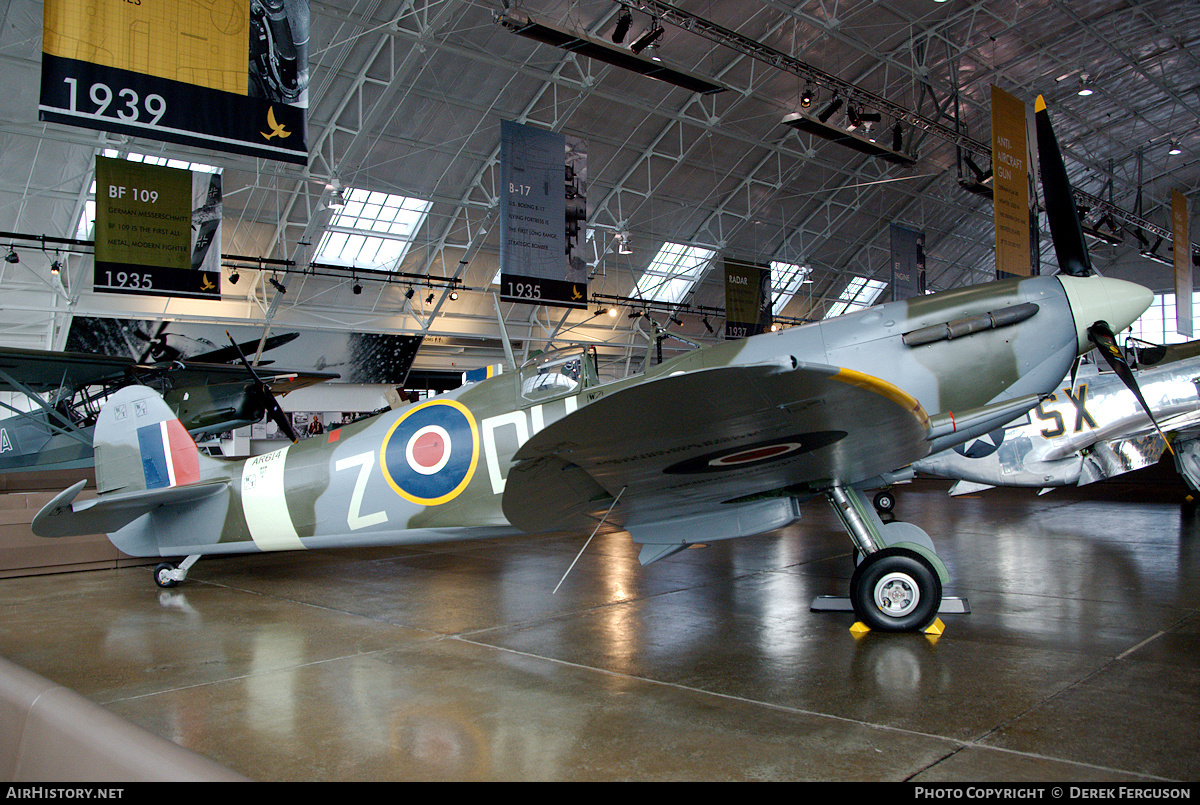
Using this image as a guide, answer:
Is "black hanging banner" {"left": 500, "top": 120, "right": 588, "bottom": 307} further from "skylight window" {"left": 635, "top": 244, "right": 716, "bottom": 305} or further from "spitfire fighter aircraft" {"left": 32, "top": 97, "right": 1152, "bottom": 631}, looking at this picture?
"skylight window" {"left": 635, "top": 244, "right": 716, "bottom": 305}

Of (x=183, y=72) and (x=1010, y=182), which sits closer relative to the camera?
(x=183, y=72)

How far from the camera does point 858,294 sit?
3553cm

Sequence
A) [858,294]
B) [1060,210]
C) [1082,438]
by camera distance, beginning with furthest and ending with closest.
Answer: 1. [858,294]
2. [1082,438]
3. [1060,210]

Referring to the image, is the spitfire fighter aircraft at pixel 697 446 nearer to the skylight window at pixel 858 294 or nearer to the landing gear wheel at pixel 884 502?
the landing gear wheel at pixel 884 502

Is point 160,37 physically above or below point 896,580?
above

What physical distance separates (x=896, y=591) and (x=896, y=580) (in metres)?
0.07

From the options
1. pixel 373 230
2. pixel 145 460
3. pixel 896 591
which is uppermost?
pixel 373 230

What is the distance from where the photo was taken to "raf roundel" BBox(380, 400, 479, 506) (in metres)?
5.38

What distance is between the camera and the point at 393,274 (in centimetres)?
2295

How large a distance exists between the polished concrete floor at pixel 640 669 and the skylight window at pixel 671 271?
2281cm

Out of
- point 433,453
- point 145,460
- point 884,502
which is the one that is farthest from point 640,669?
point 884,502

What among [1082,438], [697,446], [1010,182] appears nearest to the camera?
[697,446]

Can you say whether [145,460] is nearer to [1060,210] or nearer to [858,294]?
[1060,210]
